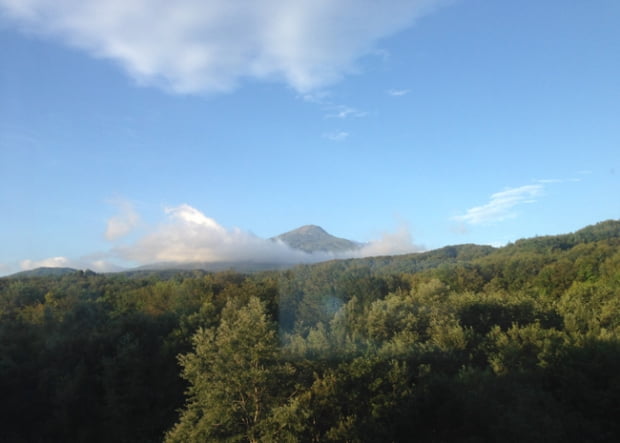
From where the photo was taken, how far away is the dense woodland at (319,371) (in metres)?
18.3

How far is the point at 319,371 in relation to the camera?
22.2 meters

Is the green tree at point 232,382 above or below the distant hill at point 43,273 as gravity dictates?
below

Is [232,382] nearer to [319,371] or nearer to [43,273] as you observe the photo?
[319,371]

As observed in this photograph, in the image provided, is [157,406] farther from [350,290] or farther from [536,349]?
[350,290]

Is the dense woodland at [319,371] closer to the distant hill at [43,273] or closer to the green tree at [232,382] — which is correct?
the green tree at [232,382]

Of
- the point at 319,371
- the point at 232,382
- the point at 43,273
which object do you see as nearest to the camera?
the point at 232,382

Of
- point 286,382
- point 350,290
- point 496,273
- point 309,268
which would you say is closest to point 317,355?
A: point 286,382

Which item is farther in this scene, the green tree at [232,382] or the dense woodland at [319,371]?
the dense woodland at [319,371]

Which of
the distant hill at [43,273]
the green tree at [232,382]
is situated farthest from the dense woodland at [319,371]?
the distant hill at [43,273]

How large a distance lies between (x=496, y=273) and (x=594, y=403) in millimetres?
49973

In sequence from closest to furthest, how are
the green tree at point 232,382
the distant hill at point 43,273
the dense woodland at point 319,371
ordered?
→ the green tree at point 232,382
the dense woodland at point 319,371
the distant hill at point 43,273

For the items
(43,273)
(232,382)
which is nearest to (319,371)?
(232,382)

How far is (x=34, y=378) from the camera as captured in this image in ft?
98.2

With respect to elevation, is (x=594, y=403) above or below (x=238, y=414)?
below
